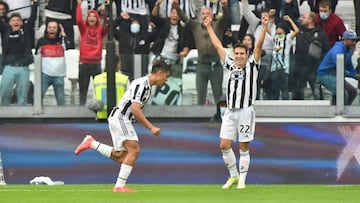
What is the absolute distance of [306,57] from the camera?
70.1ft

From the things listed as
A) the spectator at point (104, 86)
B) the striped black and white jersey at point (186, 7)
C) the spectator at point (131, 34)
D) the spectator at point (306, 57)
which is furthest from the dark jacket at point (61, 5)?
the spectator at point (306, 57)

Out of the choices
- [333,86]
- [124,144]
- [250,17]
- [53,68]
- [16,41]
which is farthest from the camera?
[250,17]

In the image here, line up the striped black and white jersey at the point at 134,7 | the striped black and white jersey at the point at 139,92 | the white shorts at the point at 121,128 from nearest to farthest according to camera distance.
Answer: the striped black and white jersey at the point at 139,92
the white shorts at the point at 121,128
the striped black and white jersey at the point at 134,7

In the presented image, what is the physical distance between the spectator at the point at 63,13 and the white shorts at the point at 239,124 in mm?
6639

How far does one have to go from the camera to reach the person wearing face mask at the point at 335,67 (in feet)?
69.4

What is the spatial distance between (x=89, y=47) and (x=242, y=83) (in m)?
5.36

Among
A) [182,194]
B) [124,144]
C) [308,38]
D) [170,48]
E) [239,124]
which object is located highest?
[308,38]

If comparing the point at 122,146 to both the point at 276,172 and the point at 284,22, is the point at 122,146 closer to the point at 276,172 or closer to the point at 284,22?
the point at 276,172

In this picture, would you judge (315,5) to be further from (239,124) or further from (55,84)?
(239,124)

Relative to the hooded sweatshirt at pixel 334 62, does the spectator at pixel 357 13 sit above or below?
above

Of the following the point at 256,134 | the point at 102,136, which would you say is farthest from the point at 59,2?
the point at 256,134

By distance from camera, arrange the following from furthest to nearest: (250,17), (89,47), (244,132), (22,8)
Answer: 1. (22,8)
2. (250,17)
3. (89,47)
4. (244,132)

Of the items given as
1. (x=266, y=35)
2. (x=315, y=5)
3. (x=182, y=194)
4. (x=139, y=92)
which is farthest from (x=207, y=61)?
(x=182, y=194)

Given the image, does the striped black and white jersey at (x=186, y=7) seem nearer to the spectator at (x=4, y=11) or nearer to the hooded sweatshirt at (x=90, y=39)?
the hooded sweatshirt at (x=90, y=39)
